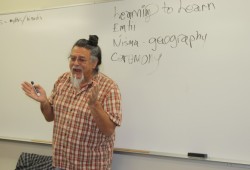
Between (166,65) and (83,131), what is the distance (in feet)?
2.22

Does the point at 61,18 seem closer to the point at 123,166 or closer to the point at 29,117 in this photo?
the point at 29,117

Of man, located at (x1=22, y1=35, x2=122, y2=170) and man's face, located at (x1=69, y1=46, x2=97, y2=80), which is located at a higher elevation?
man's face, located at (x1=69, y1=46, x2=97, y2=80)

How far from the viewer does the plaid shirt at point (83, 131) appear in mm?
1540

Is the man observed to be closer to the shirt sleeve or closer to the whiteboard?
the shirt sleeve

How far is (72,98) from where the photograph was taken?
1.63m

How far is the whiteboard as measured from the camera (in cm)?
164

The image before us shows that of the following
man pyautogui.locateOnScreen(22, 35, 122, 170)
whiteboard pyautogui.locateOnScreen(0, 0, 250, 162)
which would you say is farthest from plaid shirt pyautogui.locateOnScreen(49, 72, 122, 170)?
whiteboard pyautogui.locateOnScreen(0, 0, 250, 162)

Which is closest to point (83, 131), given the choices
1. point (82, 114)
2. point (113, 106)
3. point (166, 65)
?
point (82, 114)

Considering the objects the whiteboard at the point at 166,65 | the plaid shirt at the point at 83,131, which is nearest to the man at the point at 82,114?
the plaid shirt at the point at 83,131

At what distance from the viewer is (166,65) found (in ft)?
5.94

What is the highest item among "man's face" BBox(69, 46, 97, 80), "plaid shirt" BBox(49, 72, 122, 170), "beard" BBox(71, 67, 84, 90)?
"man's face" BBox(69, 46, 97, 80)

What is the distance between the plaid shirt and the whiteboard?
348 mm

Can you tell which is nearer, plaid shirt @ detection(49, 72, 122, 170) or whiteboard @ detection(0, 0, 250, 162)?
plaid shirt @ detection(49, 72, 122, 170)

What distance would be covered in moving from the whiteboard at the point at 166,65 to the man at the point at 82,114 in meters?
0.33
